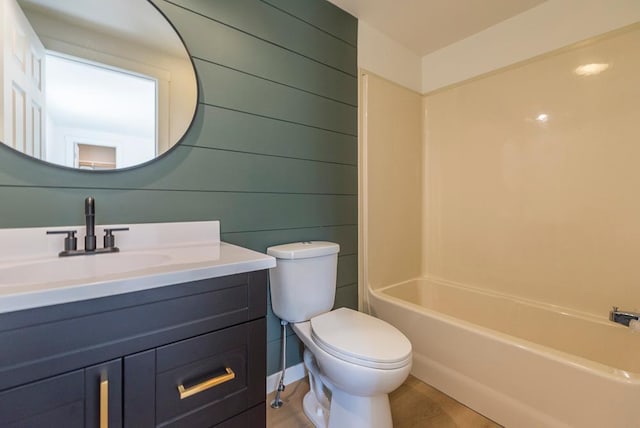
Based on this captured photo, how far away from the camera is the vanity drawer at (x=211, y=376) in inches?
29.4

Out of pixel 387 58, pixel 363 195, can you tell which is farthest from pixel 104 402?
pixel 387 58

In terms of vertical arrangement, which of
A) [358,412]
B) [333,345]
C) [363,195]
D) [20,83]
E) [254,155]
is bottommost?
[358,412]

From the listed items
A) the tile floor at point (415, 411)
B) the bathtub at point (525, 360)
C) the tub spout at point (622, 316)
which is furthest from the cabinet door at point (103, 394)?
the tub spout at point (622, 316)

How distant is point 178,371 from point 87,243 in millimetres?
605

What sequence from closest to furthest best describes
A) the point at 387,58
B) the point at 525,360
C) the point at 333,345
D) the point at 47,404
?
the point at 47,404 → the point at 333,345 → the point at 525,360 → the point at 387,58

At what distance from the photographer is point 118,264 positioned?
1.00 metres

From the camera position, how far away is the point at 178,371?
30.1 inches

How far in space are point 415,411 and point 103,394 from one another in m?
1.40

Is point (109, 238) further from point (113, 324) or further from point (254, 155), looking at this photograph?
point (254, 155)

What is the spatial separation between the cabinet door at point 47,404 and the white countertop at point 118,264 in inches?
7.0

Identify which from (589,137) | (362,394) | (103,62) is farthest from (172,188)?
(589,137)

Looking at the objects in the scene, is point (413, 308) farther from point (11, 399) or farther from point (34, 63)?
point (34, 63)

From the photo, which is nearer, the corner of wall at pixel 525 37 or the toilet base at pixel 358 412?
the toilet base at pixel 358 412

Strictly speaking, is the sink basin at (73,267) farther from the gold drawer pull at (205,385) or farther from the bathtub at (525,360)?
the bathtub at (525,360)
